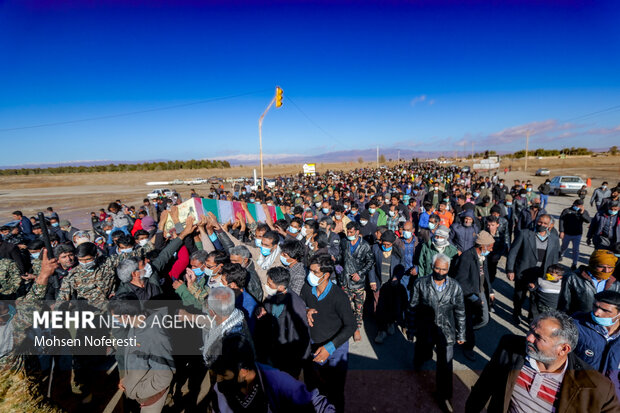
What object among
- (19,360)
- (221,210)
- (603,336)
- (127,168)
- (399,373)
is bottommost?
(399,373)

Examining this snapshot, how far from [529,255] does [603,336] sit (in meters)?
2.59

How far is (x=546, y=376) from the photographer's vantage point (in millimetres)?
1997

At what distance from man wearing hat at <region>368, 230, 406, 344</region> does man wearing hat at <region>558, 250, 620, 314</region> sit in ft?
6.89

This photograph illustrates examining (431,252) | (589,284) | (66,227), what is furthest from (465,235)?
(66,227)

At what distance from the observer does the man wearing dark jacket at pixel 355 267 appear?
15.0 ft

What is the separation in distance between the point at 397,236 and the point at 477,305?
1.69m

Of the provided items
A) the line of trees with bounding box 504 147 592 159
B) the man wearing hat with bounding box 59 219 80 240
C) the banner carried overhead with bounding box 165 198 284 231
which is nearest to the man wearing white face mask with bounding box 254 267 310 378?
the banner carried overhead with bounding box 165 198 284 231

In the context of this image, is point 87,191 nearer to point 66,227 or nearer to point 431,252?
point 66,227

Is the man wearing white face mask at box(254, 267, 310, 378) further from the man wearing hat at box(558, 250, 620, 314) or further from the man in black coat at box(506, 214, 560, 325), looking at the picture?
the man in black coat at box(506, 214, 560, 325)

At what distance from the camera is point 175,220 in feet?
20.2

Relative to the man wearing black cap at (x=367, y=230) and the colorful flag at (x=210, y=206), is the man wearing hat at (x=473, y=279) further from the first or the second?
the colorful flag at (x=210, y=206)

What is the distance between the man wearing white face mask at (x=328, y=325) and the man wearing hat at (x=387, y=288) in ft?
5.68

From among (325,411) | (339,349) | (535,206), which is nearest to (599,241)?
(535,206)

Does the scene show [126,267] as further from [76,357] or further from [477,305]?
[477,305]
